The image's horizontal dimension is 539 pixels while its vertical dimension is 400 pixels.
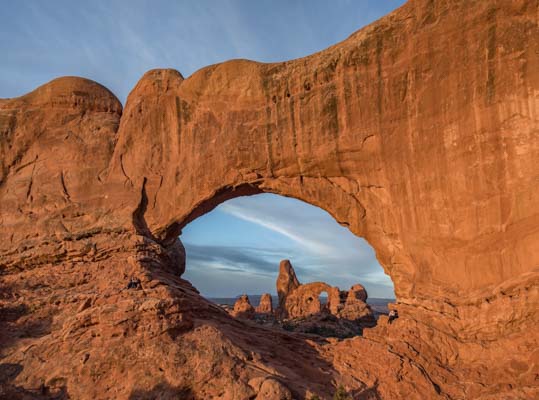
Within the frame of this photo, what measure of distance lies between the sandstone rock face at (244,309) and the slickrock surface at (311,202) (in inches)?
992

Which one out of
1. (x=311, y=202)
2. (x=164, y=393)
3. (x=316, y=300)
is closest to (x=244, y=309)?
(x=316, y=300)

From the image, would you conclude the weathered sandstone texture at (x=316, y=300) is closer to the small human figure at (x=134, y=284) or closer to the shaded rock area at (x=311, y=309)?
the shaded rock area at (x=311, y=309)

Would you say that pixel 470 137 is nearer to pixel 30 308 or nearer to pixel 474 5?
pixel 474 5

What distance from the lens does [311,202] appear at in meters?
19.3

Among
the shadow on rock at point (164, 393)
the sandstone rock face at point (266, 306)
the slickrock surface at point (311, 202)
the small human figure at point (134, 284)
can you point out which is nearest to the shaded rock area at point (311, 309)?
the sandstone rock face at point (266, 306)

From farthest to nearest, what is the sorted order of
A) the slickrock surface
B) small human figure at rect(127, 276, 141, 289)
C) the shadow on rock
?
small human figure at rect(127, 276, 141, 289) < the slickrock surface < the shadow on rock

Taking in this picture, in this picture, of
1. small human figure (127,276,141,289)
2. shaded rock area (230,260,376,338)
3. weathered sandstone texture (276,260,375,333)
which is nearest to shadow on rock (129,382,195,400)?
small human figure (127,276,141,289)

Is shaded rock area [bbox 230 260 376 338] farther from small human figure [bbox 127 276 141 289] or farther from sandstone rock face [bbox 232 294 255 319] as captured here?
small human figure [bbox 127 276 141 289]

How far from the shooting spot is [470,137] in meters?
14.9

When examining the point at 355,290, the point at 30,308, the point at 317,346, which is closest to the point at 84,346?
the point at 30,308

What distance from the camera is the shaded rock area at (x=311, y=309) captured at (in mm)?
35375

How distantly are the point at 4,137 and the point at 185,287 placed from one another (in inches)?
521

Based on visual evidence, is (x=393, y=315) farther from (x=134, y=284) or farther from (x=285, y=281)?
(x=285, y=281)

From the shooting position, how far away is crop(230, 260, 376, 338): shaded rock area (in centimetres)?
3538
